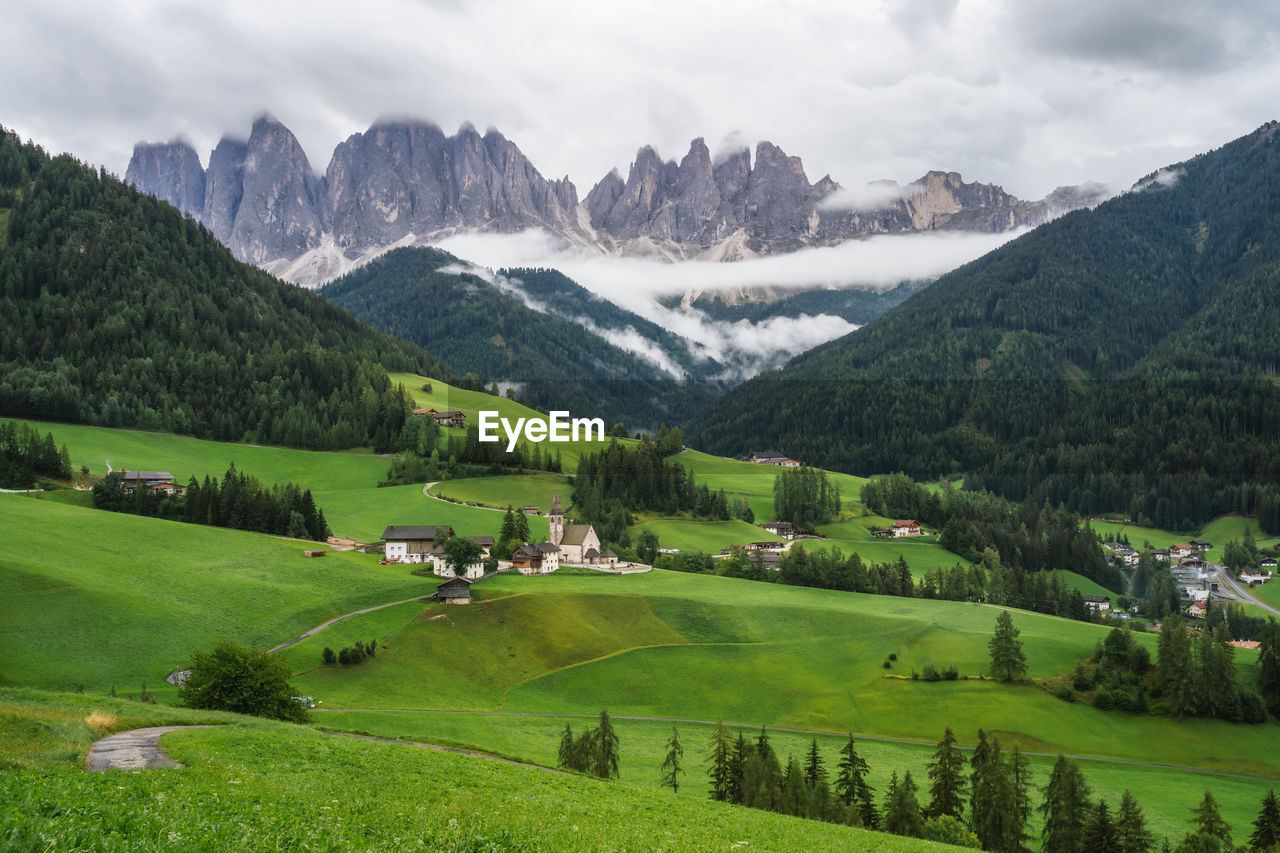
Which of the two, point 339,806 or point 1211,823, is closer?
point 339,806

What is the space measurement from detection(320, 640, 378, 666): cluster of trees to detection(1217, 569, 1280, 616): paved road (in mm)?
149970

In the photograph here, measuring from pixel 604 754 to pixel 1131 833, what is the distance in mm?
34388

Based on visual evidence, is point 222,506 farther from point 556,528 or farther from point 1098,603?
point 1098,603

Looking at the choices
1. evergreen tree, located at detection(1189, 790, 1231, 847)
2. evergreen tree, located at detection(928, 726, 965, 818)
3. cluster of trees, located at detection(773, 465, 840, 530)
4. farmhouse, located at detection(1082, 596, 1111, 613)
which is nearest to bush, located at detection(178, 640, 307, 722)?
evergreen tree, located at detection(928, 726, 965, 818)

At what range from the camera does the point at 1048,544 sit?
176 metres

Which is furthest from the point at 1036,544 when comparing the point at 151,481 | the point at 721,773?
the point at 151,481

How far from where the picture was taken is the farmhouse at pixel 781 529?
175875mm

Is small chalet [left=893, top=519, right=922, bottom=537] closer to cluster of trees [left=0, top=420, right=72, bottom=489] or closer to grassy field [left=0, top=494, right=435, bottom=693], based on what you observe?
grassy field [left=0, top=494, right=435, bottom=693]

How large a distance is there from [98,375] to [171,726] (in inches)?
6898

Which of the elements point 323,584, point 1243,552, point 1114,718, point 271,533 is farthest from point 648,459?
point 1243,552

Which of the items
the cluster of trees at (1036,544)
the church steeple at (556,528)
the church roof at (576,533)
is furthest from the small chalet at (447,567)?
the cluster of trees at (1036,544)

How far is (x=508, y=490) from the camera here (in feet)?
557

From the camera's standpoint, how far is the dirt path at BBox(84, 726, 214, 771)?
89.8 ft

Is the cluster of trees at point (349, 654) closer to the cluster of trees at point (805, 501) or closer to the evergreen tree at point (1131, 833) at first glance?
the evergreen tree at point (1131, 833)
